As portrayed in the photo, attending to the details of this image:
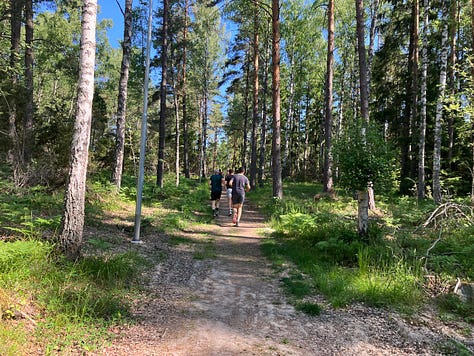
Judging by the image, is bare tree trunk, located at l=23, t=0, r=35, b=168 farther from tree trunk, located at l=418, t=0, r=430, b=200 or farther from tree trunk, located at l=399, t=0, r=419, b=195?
tree trunk, located at l=399, t=0, r=419, b=195

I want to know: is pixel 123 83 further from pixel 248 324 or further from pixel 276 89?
pixel 248 324

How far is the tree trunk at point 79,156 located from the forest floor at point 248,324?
1.42m

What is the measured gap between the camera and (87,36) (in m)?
4.91

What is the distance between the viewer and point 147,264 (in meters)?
5.85

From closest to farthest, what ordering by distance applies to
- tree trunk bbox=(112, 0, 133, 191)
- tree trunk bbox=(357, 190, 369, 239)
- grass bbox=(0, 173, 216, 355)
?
1. grass bbox=(0, 173, 216, 355)
2. tree trunk bbox=(357, 190, 369, 239)
3. tree trunk bbox=(112, 0, 133, 191)

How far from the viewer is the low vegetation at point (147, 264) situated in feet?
11.0

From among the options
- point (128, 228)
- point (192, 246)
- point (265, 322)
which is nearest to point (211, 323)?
point (265, 322)

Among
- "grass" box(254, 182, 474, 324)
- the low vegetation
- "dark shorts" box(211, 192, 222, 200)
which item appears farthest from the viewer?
"dark shorts" box(211, 192, 222, 200)

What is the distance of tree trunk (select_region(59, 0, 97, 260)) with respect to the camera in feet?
15.5

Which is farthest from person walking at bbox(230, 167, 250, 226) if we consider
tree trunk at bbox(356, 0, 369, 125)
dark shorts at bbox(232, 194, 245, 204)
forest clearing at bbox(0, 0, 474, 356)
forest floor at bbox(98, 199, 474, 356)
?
tree trunk at bbox(356, 0, 369, 125)

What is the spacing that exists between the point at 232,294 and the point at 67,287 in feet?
7.62

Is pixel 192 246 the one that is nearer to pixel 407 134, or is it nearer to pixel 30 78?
pixel 30 78

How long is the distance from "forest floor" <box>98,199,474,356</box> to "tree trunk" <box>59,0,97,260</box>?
142cm

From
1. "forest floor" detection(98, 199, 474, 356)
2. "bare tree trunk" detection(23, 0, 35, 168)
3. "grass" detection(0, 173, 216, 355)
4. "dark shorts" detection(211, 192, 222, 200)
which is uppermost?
"bare tree trunk" detection(23, 0, 35, 168)
